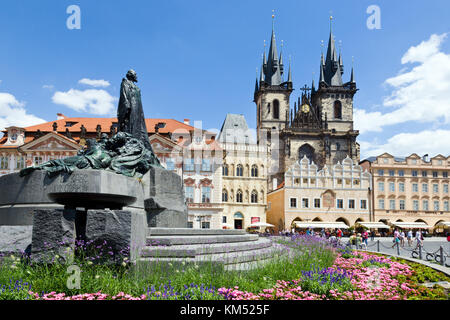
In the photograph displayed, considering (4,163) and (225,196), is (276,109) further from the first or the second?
(4,163)

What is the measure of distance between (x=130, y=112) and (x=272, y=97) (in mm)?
62891

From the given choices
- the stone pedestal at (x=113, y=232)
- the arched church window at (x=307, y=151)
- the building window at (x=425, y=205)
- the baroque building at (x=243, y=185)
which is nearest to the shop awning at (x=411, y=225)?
the building window at (x=425, y=205)

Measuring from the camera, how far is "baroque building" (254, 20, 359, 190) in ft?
214

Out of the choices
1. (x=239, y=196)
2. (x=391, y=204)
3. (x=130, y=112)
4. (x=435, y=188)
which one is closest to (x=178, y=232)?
(x=130, y=112)

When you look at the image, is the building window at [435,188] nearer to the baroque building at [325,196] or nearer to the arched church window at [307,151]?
the baroque building at [325,196]

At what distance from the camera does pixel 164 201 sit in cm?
938

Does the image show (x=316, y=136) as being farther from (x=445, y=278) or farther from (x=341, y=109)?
(x=445, y=278)

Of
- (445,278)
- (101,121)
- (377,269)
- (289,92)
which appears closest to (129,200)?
(377,269)

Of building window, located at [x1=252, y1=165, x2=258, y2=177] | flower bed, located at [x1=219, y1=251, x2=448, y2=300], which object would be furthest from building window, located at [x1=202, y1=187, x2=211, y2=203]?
flower bed, located at [x1=219, y1=251, x2=448, y2=300]

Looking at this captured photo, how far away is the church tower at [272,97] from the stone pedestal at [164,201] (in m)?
57.8

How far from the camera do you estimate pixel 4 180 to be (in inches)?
330

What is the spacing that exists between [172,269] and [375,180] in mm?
49232

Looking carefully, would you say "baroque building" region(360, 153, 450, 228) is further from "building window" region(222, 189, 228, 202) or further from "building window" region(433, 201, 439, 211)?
"building window" region(222, 189, 228, 202)

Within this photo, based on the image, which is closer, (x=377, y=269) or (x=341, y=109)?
(x=377, y=269)
